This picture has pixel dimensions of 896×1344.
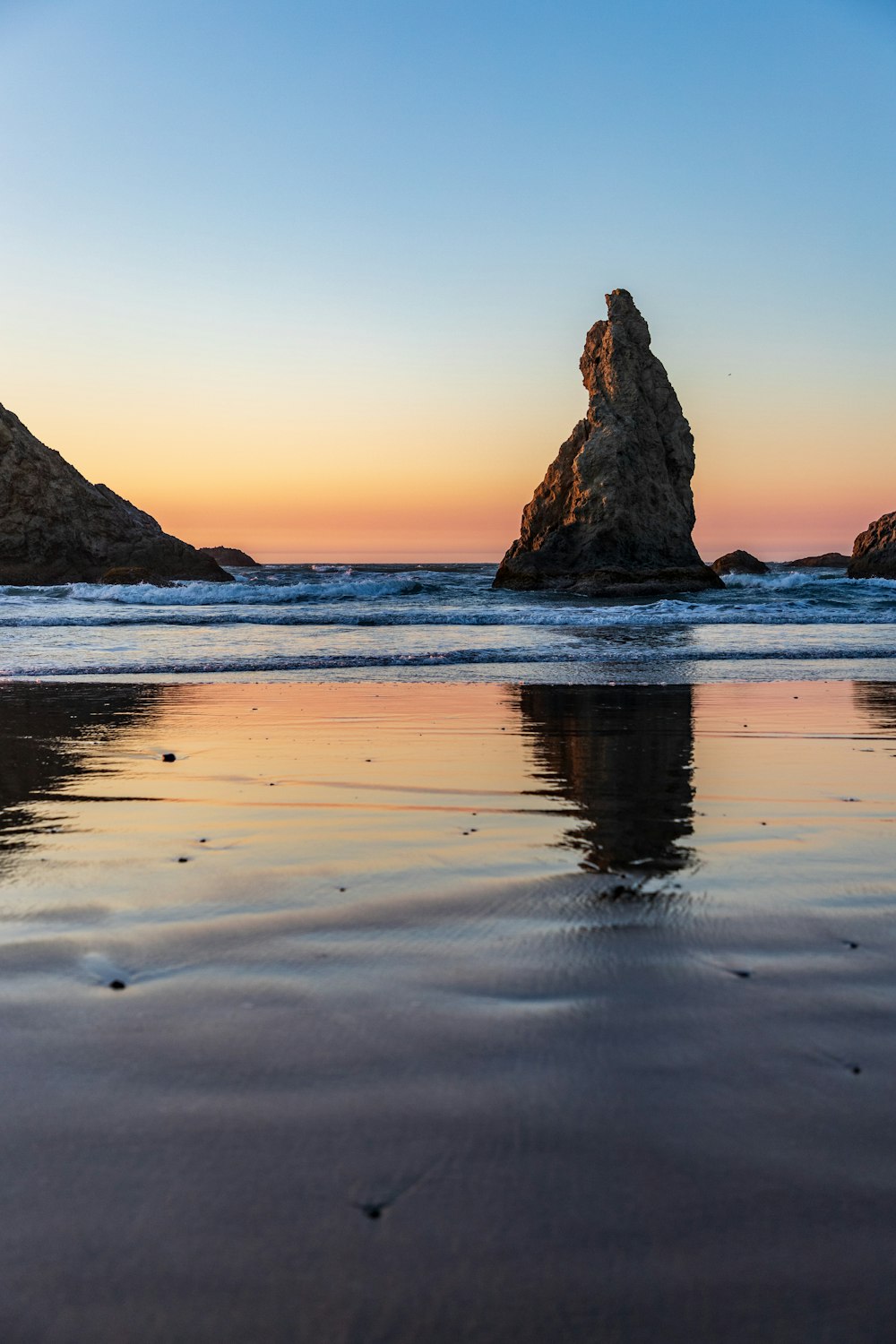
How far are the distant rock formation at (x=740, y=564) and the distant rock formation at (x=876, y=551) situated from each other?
7.05m

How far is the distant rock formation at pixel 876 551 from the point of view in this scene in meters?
51.0

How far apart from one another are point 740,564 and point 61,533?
41919mm

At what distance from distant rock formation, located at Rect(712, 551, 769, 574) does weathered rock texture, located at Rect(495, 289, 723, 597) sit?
11259 mm

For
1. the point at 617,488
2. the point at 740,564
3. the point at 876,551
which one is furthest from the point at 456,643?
the point at 740,564

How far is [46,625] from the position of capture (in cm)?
1950

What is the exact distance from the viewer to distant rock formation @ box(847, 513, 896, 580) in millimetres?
51031

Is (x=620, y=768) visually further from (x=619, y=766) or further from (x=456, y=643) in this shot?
(x=456, y=643)

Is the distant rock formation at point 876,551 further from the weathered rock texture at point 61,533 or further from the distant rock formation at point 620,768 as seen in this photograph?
the distant rock formation at point 620,768

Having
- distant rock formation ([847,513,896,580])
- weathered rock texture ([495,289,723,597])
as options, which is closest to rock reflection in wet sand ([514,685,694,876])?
weathered rock texture ([495,289,723,597])

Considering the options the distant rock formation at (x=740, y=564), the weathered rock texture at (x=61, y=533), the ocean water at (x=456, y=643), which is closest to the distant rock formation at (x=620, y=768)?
the ocean water at (x=456, y=643)

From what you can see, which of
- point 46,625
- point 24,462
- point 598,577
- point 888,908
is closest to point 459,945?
point 888,908

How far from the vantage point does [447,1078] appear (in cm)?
172

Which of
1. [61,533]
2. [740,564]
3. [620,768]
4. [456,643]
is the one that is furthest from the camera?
[740,564]

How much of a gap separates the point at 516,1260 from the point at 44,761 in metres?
4.98
